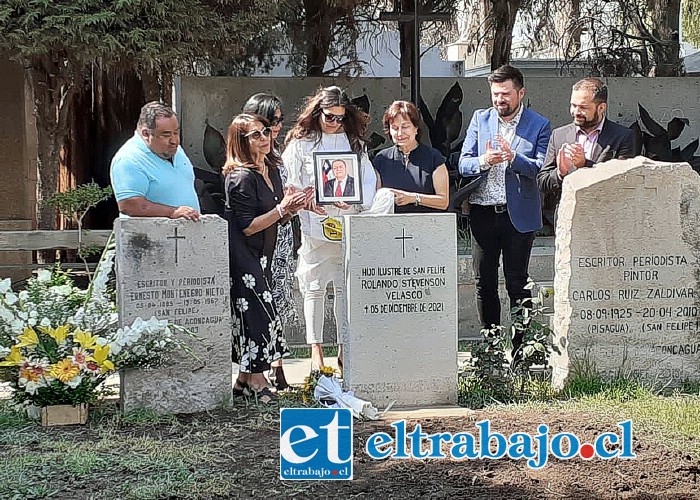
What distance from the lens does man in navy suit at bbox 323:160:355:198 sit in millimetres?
5980

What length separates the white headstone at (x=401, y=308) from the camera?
579cm

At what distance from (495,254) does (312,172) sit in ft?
4.44

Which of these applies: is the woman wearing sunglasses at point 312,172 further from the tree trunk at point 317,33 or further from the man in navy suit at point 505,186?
the tree trunk at point 317,33

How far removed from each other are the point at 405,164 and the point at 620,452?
241 centimetres

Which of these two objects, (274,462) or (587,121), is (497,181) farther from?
(274,462)

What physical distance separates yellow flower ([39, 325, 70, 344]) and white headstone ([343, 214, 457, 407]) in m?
1.64

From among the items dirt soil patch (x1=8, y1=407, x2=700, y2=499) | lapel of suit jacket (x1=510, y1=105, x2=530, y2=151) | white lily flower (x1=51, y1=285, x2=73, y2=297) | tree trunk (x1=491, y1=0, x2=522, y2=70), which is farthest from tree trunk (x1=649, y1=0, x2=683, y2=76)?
white lily flower (x1=51, y1=285, x2=73, y2=297)

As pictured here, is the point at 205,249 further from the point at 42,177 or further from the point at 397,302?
the point at 42,177

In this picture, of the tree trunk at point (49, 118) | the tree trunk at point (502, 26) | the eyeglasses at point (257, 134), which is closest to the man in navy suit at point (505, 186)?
the eyeglasses at point (257, 134)

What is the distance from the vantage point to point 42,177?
1018 cm

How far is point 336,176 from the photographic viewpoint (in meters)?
5.98

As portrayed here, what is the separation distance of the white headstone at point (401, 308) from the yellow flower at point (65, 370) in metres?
1.59

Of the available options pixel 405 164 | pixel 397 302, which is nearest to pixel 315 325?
pixel 397 302

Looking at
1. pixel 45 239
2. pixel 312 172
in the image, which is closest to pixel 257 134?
pixel 312 172
